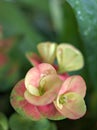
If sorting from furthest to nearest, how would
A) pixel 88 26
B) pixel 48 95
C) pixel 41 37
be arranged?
pixel 41 37 → pixel 88 26 → pixel 48 95

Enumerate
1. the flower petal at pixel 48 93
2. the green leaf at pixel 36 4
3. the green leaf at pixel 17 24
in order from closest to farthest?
the flower petal at pixel 48 93
the green leaf at pixel 17 24
the green leaf at pixel 36 4

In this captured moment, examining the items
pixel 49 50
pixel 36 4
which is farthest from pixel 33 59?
pixel 36 4

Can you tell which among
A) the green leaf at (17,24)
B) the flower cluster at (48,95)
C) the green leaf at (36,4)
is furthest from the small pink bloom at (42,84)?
the green leaf at (36,4)

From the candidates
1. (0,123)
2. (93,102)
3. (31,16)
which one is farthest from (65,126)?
(31,16)

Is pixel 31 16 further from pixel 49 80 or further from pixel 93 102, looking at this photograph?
pixel 49 80

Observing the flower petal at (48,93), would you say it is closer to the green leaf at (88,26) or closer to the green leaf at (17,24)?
the green leaf at (88,26)

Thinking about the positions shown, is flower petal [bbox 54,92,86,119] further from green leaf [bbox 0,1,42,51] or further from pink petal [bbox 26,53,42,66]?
green leaf [bbox 0,1,42,51]

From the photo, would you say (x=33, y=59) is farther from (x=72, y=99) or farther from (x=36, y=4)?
(x=36, y=4)
